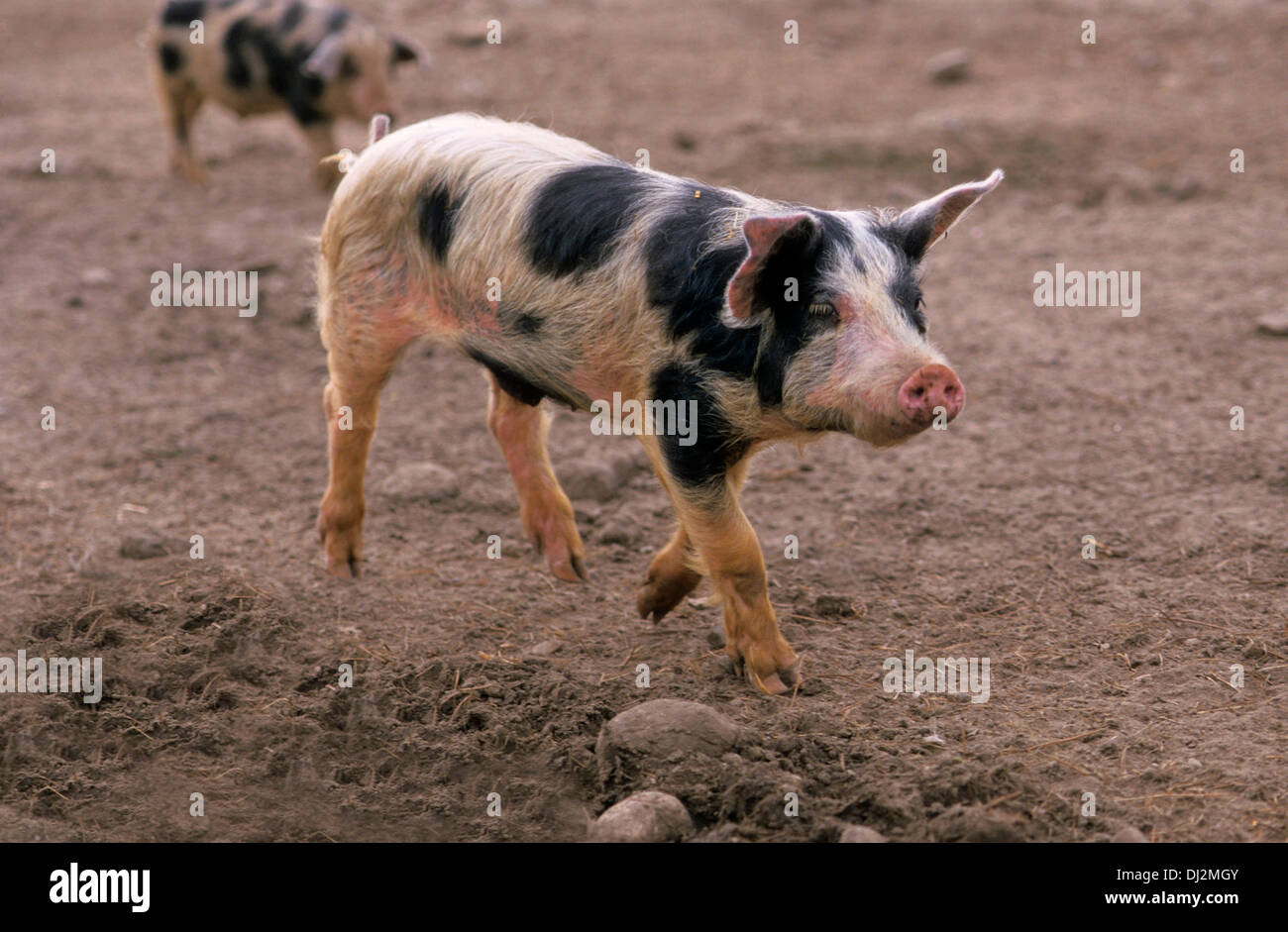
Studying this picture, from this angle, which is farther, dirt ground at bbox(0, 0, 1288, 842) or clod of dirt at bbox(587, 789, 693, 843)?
dirt ground at bbox(0, 0, 1288, 842)

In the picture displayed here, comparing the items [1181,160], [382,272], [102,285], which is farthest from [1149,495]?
[102,285]

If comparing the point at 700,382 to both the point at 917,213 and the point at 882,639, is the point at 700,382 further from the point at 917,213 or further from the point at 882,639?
the point at 882,639

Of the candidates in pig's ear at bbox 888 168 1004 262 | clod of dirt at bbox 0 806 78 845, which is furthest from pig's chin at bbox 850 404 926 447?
clod of dirt at bbox 0 806 78 845

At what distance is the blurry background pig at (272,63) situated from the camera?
10.4 m

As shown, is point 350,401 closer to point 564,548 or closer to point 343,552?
point 343,552

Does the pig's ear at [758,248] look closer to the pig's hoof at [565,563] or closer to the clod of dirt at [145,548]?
the pig's hoof at [565,563]

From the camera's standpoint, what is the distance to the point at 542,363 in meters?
4.61

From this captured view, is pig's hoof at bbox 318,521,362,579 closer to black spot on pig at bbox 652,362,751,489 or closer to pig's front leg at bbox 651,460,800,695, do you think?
pig's front leg at bbox 651,460,800,695

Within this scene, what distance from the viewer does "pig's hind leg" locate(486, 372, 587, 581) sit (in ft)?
17.5

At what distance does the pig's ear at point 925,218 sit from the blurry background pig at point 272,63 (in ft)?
22.1

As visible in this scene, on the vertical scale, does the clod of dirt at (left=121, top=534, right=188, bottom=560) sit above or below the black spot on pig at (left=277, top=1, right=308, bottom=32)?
below

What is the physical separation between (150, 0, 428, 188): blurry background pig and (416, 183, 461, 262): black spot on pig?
18.7ft

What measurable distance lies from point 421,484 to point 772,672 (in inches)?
82.4
